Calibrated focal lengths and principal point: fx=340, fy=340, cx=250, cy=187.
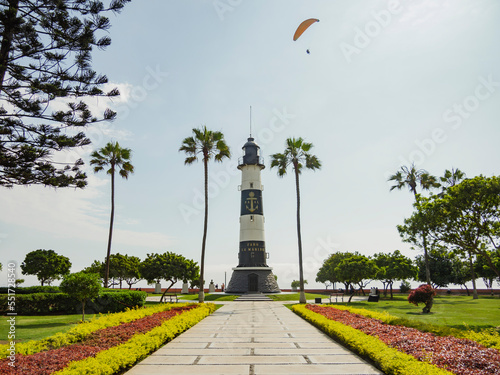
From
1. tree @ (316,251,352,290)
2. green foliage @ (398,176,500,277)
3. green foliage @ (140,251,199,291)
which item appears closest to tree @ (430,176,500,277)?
green foliage @ (398,176,500,277)

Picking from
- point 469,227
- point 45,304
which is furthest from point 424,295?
point 45,304

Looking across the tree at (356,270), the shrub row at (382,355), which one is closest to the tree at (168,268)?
the tree at (356,270)

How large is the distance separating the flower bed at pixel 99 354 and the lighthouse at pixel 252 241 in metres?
29.4

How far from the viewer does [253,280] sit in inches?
1577

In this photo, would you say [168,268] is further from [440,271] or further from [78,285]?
[440,271]

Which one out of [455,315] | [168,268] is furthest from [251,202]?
[455,315]

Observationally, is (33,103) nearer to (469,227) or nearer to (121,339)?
(121,339)

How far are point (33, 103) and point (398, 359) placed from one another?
13604 mm

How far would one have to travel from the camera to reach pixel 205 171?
28.7 meters

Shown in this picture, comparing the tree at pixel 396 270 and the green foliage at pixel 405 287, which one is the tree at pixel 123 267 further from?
the green foliage at pixel 405 287

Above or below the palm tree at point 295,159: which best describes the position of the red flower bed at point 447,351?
below

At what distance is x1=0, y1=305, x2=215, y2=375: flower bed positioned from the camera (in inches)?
250

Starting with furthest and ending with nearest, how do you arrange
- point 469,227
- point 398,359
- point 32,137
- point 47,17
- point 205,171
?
point 205,171 < point 469,227 < point 32,137 < point 47,17 < point 398,359

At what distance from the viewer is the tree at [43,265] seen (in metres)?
53.4
